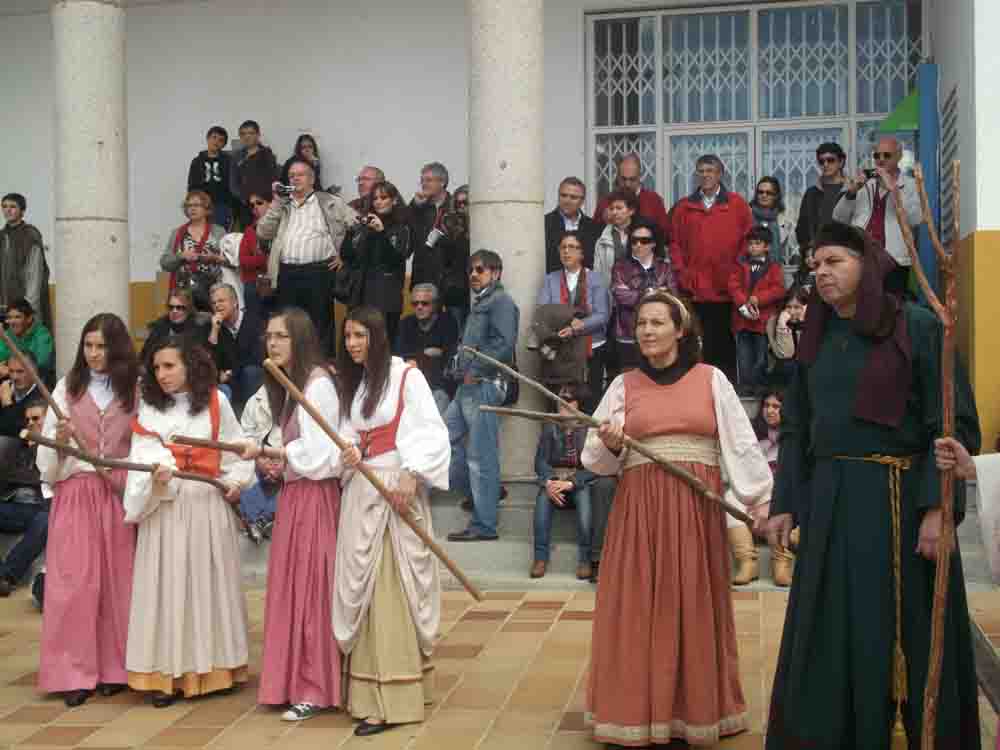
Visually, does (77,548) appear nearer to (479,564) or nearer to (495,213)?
(479,564)

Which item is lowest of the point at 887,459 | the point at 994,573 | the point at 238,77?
the point at 994,573

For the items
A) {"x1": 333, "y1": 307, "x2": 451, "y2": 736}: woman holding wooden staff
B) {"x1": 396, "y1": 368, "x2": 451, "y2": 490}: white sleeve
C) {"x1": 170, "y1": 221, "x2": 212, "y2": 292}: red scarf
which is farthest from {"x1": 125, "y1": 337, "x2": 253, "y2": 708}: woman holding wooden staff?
{"x1": 170, "y1": 221, "x2": 212, "y2": 292}: red scarf

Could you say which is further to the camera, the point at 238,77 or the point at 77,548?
the point at 238,77

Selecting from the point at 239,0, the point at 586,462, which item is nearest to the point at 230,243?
the point at 239,0

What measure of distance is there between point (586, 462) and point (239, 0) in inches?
394

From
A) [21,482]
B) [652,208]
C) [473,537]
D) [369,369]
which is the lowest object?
[473,537]

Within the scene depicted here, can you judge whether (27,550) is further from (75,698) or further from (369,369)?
(369,369)

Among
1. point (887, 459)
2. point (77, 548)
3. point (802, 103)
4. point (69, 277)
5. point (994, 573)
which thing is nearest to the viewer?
point (994, 573)

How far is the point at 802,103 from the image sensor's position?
13641mm

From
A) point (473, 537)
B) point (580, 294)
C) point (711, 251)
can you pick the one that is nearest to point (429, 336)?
point (580, 294)

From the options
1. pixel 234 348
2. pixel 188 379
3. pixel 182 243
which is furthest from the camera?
pixel 182 243

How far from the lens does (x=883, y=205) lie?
10930 millimetres

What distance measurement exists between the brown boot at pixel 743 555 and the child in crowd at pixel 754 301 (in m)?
1.86

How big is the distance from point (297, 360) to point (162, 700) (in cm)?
177
